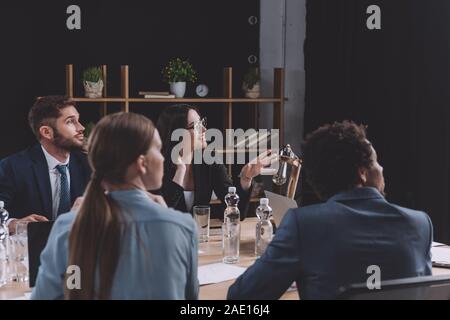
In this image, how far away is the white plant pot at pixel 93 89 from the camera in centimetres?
468

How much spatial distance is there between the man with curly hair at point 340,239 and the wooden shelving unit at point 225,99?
9.92 ft

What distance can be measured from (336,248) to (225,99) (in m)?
3.32

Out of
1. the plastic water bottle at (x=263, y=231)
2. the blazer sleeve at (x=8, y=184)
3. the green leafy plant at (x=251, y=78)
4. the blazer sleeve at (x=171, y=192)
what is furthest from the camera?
the green leafy plant at (x=251, y=78)

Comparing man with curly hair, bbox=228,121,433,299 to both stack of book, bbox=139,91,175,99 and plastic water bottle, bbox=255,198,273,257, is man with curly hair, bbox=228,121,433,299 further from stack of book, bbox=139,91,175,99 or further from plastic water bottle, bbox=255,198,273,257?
stack of book, bbox=139,91,175,99

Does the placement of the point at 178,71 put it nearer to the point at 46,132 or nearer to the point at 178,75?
the point at 178,75

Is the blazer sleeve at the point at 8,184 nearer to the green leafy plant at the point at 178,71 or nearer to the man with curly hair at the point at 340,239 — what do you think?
the man with curly hair at the point at 340,239

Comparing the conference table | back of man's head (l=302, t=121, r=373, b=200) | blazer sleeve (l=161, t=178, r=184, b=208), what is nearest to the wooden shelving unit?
blazer sleeve (l=161, t=178, r=184, b=208)

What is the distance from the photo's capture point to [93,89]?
4.70m

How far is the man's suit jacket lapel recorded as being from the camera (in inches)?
122

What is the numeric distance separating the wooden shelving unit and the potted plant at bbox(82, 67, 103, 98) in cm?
4

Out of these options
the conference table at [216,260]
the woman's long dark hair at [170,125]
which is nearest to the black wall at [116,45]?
the woman's long dark hair at [170,125]

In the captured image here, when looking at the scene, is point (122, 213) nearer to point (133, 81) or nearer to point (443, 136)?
point (443, 136)

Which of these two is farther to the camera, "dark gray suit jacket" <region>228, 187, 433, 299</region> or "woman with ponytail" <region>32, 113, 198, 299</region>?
"dark gray suit jacket" <region>228, 187, 433, 299</region>

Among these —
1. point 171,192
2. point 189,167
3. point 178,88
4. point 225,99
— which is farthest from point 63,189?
point 225,99
